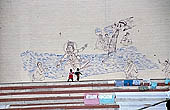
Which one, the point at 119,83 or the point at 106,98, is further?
the point at 119,83

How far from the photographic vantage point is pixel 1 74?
542 cm

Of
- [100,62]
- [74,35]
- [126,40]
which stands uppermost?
[74,35]

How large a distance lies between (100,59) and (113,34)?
2.21ft

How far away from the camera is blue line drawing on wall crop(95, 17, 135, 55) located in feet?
17.8

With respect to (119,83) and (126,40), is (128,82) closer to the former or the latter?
(119,83)

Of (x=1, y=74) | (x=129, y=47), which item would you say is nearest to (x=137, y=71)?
(x=129, y=47)

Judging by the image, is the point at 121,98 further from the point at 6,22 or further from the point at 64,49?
the point at 6,22

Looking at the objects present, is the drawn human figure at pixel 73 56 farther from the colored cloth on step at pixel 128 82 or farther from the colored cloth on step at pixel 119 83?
the colored cloth on step at pixel 128 82

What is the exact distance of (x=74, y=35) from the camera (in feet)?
17.8

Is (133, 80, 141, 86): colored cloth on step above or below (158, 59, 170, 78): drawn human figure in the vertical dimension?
below

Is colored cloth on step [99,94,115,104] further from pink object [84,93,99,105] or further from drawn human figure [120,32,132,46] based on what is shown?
drawn human figure [120,32,132,46]

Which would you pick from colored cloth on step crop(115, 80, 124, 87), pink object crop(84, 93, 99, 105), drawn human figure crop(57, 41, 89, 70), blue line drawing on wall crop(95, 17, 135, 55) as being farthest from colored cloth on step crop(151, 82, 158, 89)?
drawn human figure crop(57, 41, 89, 70)

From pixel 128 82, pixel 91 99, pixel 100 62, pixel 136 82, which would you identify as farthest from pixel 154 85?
pixel 91 99

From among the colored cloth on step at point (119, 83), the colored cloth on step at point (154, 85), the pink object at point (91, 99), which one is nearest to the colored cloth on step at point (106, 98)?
the pink object at point (91, 99)
